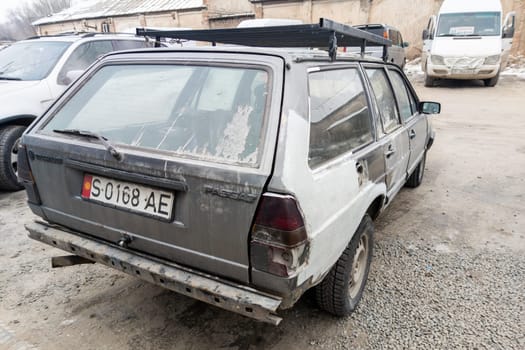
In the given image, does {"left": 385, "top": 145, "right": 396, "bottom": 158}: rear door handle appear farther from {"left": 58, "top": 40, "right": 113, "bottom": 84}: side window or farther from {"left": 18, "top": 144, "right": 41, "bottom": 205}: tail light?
{"left": 58, "top": 40, "right": 113, "bottom": 84}: side window

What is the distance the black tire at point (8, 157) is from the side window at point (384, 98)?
4094 millimetres

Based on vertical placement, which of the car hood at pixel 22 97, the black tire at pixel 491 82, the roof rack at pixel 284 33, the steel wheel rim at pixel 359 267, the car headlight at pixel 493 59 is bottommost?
the black tire at pixel 491 82

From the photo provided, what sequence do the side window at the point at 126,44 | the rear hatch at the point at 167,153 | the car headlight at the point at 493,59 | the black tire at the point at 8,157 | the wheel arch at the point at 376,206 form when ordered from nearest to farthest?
1. the rear hatch at the point at 167,153
2. the wheel arch at the point at 376,206
3. the black tire at the point at 8,157
4. the side window at the point at 126,44
5. the car headlight at the point at 493,59

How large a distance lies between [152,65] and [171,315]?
160 centimetres

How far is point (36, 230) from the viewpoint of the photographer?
7.27ft

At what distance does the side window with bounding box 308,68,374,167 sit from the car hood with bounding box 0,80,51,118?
4.04 m

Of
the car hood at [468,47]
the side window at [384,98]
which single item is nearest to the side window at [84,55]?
the side window at [384,98]

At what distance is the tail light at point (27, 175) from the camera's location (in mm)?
2223

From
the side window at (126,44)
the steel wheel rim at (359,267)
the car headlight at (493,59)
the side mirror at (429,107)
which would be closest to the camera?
the steel wheel rim at (359,267)

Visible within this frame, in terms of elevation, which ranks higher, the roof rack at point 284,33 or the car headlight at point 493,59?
the roof rack at point 284,33

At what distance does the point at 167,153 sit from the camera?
1795 mm

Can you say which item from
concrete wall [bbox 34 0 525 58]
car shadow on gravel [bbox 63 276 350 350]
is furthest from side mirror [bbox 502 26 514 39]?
car shadow on gravel [bbox 63 276 350 350]

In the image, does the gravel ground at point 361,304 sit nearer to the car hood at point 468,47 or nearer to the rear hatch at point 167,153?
the rear hatch at point 167,153

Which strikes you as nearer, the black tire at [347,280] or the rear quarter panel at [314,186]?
the rear quarter panel at [314,186]
